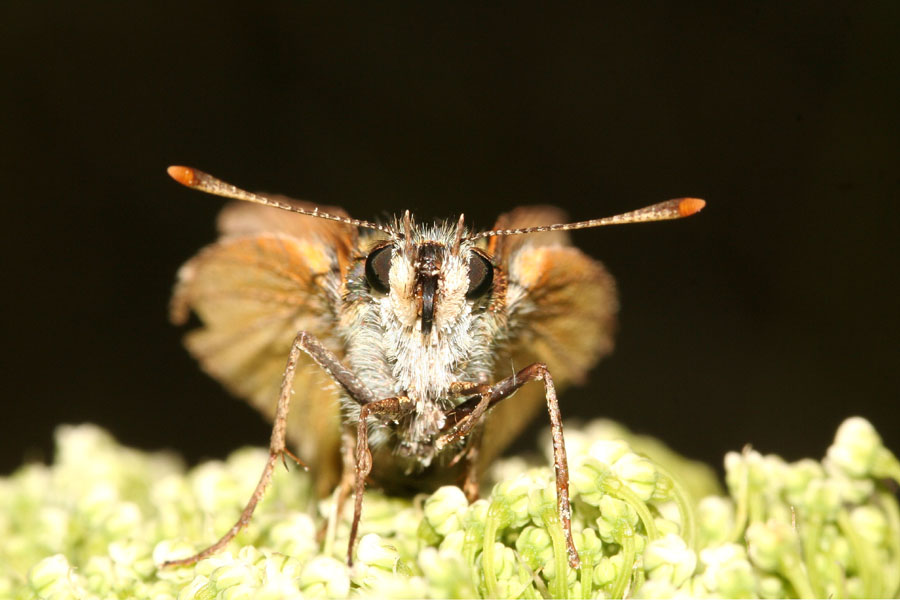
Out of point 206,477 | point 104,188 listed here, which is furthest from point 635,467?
point 104,188

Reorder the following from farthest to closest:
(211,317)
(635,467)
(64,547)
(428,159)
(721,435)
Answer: (428,159)
(721,435)
(211,317)
(64,547)
(635,467)

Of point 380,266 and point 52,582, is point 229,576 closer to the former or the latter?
point 52,582

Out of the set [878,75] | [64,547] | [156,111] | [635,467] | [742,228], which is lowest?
[64,547]

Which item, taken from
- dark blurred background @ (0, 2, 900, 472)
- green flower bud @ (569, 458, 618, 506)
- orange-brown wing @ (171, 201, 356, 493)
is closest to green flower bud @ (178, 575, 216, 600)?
orange-brown wing @ (171, 201, 356, 493)

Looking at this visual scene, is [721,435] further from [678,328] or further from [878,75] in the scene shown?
[878,75]

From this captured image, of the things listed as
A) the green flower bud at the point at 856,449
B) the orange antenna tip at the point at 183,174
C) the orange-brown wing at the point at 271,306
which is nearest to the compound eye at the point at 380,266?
the orange-brown wing at the point at 271,306

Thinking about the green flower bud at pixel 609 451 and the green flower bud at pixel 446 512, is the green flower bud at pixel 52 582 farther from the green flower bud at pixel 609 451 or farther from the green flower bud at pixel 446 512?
the green flower bud at pixel 609 451

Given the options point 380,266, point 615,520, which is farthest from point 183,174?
point 615,520

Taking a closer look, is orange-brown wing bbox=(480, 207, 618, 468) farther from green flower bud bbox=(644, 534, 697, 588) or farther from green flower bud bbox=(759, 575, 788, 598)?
green flower bud bbox=(759, 575, 788, 598)
